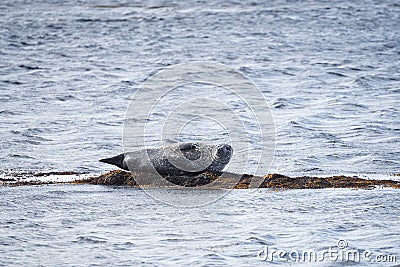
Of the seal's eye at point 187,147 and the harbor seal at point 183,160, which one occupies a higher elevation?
the seal's eye at point 187,147

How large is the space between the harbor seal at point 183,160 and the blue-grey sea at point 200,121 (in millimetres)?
443

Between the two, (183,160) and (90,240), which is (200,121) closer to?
(183,160)

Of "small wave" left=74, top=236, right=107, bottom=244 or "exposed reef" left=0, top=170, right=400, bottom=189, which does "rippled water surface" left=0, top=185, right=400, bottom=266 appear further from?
"exposed reef" left=0, top=170, right=400, bottom=189

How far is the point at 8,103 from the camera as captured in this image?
12.5m

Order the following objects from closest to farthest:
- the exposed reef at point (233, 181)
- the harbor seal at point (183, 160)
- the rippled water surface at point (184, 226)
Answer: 1. the rippled water surface at point (184, 226)
2. the exposed reef at point (233, 181)
3. the harbor seal at point (183, 160)

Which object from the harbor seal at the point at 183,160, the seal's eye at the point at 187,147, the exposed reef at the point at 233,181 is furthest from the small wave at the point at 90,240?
the seal's eye at the point at 187,147

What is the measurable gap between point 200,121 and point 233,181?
4122 mm

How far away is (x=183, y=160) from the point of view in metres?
7.50

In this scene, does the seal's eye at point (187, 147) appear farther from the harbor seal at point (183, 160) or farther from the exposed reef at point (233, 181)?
the exposed reef at point (233, 181)

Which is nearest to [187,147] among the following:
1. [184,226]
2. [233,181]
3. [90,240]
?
[233,181]

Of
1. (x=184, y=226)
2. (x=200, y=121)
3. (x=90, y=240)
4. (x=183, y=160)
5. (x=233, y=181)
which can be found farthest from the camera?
(x=200, y=121)

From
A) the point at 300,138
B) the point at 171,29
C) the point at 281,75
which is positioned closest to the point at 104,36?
the point at 171,29

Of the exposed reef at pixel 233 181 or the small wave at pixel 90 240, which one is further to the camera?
the exposed reef at pixel 233 181

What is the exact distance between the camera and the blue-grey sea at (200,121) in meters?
5.66
